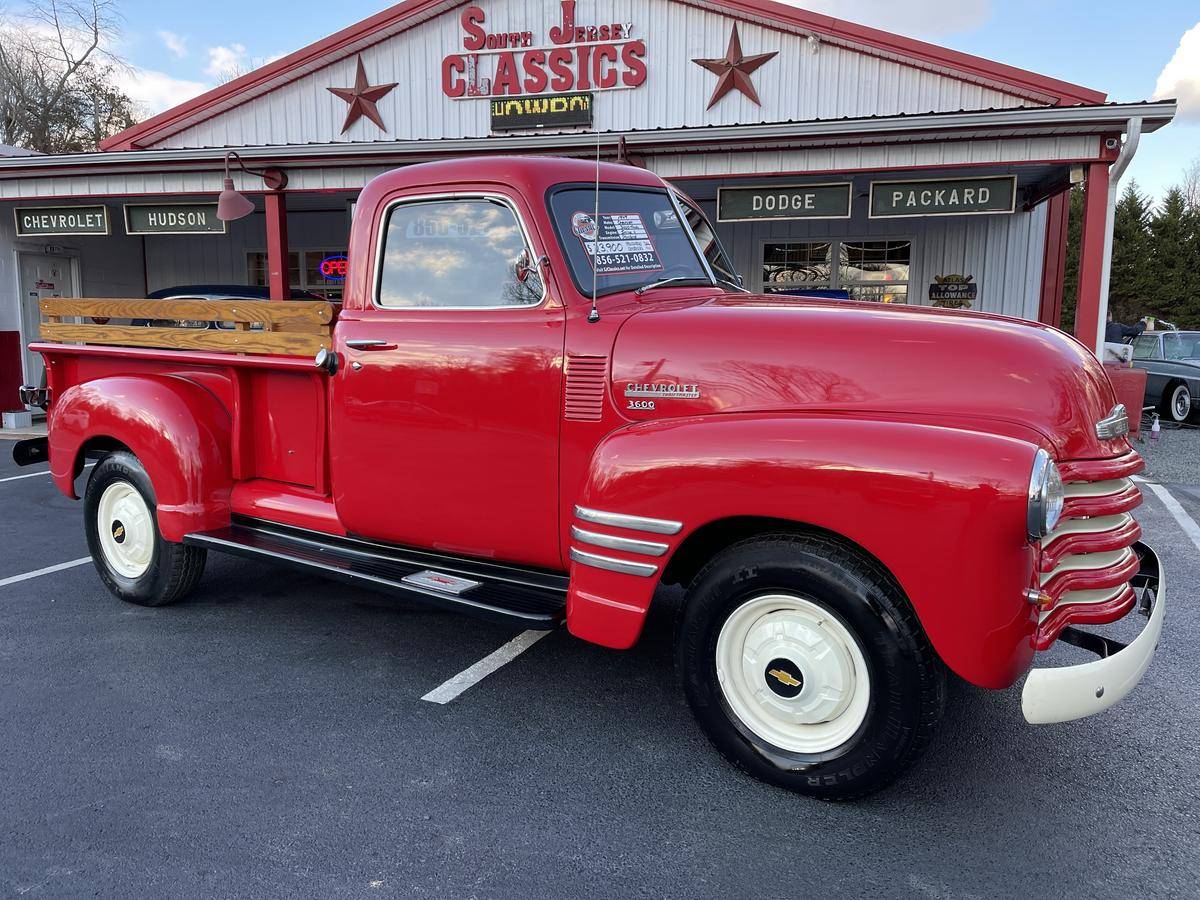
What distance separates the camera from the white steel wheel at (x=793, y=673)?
2.76 meters

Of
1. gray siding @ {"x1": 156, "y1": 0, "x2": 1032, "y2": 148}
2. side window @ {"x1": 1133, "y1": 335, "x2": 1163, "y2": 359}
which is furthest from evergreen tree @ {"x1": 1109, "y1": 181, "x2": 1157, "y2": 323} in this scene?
gray siding @ {"x1": 156, "y1": 0, "x2": 1032, "y2": 148}

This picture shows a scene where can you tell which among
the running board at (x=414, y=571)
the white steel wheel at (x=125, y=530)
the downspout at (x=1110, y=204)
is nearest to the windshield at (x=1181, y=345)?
the downspout at (x=1110, y=204)

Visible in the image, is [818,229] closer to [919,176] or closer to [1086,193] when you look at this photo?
[919,176]

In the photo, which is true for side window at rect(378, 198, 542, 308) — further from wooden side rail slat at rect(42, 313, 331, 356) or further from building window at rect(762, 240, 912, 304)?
building window at rect(762, 240, 912, 304)

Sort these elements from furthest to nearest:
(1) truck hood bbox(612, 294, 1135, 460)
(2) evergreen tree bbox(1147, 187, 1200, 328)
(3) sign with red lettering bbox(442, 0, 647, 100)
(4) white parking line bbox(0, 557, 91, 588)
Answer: (2) evergreen tree bbox(1147, 187, 1200, 328), (3) sign with red lettering bbox(442, 0, 647, 100), (4) white parking line bbox(0, 557, 91, 588), (1) truck hood bbox(612, 294, 1135, 460)

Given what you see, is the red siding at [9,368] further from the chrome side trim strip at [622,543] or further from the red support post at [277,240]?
the chrome side trim strip at [622,543]

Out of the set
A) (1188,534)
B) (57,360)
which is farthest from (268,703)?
(1188,534)

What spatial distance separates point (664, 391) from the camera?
3.11 m

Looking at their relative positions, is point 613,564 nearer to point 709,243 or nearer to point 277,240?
point 709,243

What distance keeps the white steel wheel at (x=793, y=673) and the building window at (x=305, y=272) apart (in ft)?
45.3

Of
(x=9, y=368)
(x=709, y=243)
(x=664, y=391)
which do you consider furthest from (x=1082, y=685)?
(x=9, y=368)

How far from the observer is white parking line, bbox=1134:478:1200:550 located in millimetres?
6555

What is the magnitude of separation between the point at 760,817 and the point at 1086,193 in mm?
8045

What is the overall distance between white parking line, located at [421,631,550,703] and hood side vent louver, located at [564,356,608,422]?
1.26m
